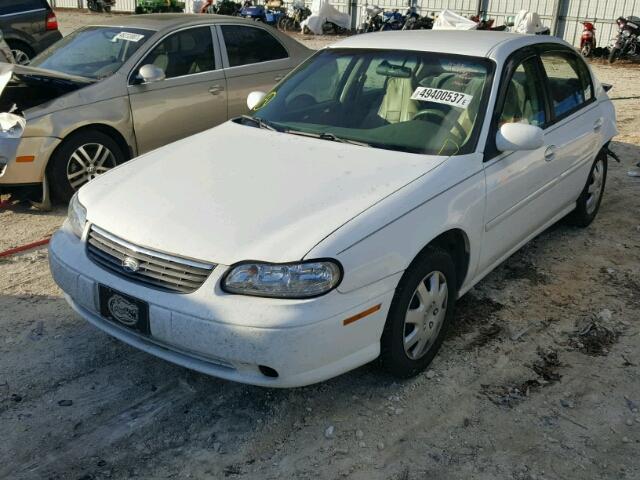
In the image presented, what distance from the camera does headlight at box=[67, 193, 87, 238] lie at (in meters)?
3.41

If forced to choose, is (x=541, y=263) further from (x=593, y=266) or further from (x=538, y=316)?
(x=538, y=316)

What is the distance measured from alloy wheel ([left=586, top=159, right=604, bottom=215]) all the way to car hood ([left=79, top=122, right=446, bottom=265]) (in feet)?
7.95

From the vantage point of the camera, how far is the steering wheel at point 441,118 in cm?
370

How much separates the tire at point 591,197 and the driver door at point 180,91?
3.47m

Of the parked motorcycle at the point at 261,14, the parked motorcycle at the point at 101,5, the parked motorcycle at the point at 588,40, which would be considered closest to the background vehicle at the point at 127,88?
the parked motorcycle at the point at 588,40

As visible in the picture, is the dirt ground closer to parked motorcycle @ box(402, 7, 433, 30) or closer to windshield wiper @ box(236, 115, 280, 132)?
windshield wiper @ box(236, 115, 280, 132)

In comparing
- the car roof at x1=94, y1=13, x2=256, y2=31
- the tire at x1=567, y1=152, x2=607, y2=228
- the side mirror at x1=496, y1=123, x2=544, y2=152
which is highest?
the car roof at x1=94, y1=13, x2=256, y2=31

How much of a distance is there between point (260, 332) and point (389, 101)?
1.86 meters

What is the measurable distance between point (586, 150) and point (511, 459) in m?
2.79

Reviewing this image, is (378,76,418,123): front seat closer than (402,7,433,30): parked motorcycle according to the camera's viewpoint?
Yes

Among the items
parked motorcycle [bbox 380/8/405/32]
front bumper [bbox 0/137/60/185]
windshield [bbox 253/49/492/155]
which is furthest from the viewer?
parked motorcycle [bbox 380/8/405/32]

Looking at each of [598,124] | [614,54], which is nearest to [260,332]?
[598,124]

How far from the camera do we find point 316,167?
138 inches

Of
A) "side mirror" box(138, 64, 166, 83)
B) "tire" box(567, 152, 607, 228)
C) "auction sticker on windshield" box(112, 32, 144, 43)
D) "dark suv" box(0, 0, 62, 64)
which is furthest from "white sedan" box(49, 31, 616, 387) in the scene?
"dark suv" box(0, 0, 62, 64)
